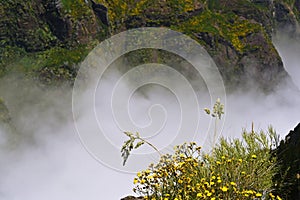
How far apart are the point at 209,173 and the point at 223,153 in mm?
789

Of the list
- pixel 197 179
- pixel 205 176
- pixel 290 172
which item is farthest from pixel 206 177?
pixel 290 172

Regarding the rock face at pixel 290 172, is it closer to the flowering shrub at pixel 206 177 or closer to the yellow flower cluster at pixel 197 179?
the flowering shrub at pixel 206 177

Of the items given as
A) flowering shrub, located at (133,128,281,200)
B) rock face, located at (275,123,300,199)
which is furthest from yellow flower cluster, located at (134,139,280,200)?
rock face, located at (275,123,300,199)

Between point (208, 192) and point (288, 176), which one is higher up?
point (288, 176)

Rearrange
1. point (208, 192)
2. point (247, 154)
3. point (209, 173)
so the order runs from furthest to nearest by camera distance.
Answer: point (247, 154)
point (209, 173)
point (208, 192)

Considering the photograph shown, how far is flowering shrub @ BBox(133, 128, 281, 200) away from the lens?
8.62 m

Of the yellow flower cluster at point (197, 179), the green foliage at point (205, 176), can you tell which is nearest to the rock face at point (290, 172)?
the green foliage at point (205, 176)

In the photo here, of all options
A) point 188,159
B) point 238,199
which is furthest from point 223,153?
point 238,199

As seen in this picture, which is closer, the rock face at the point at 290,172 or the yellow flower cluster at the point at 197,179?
the yellow flower cluster at the point at 197,179

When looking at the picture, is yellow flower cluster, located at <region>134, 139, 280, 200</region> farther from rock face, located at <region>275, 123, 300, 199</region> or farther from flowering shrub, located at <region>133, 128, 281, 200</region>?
rock face, located at <region>275, 123, 300, 199</region>

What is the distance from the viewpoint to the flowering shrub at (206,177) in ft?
28.3

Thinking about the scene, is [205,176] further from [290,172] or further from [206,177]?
[290,172]

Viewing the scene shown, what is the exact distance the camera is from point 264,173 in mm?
9391

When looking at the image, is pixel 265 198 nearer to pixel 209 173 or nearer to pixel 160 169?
pixel 209 173
